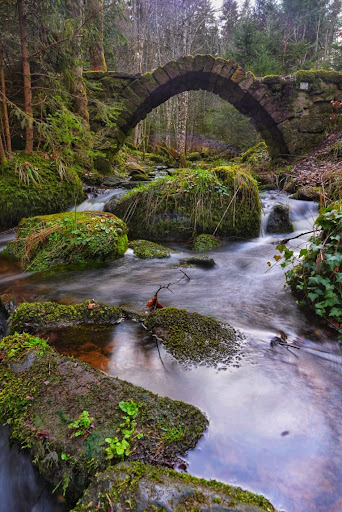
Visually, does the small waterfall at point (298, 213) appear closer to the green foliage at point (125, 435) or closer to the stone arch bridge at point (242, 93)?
the stone arch bridge at point (242, 93)

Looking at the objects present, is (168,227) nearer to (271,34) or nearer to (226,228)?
(226,228)

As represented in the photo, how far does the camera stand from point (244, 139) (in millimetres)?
18719

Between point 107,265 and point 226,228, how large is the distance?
8.39 ft

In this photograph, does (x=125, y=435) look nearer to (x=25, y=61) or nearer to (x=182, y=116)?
(x=25, y=61)

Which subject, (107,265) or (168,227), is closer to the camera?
(107,265)

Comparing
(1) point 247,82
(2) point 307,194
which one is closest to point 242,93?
(1) point 247,82

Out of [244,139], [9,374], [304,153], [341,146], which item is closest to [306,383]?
[9,374]

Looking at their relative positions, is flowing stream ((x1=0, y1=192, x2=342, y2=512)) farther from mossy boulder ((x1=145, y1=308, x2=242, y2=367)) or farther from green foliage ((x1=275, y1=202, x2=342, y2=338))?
green foliage ((x1=275, y1=202, x2=342, y2=338))

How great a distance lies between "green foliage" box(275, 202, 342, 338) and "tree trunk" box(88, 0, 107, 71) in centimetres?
668

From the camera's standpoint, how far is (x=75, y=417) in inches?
57.9

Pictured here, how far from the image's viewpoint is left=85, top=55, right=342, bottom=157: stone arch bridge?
10.2 metres

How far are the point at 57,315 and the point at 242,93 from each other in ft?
35.5

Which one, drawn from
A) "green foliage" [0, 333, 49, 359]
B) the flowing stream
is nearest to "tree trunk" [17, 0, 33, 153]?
the flowing stream

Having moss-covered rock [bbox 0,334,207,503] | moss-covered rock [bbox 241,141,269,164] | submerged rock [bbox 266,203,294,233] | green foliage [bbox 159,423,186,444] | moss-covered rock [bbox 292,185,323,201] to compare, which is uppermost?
moss-covered rock [bbox 241,141,269,164]
